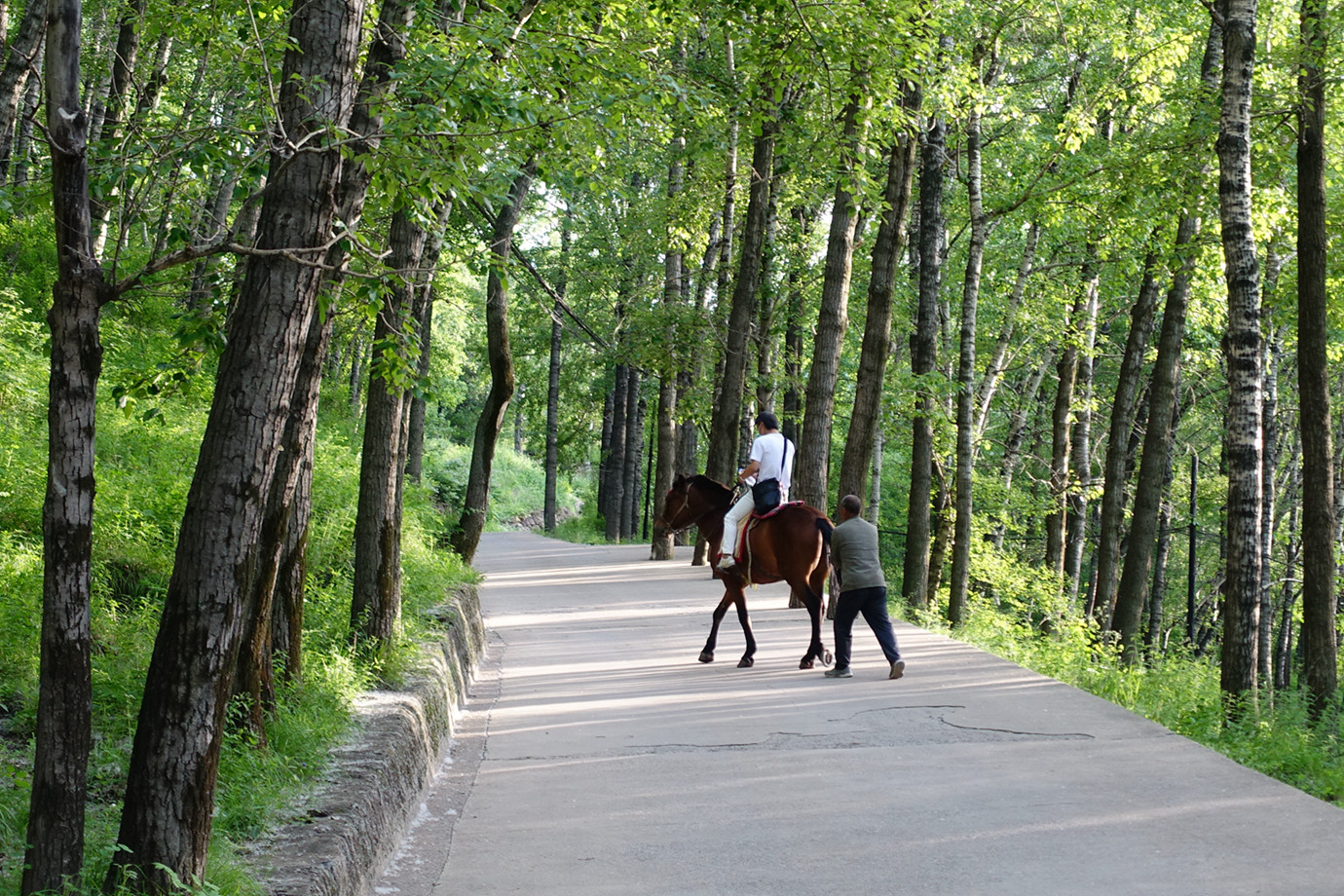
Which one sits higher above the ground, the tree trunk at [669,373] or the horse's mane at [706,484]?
the tree trunk at [669,373]

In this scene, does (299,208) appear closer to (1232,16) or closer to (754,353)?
(1232,16)

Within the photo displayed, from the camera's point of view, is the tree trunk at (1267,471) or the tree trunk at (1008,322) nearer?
the tree trunk at (1267,471)

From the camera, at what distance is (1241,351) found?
12.3 m

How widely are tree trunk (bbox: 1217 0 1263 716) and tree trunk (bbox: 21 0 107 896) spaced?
1119 centimetres

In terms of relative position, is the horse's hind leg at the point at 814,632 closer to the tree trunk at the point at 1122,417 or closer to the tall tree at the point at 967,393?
the tall tree at the point at 967,393

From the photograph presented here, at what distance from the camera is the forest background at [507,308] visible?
190 inches

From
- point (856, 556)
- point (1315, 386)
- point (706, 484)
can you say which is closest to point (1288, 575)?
point (1315, 386)

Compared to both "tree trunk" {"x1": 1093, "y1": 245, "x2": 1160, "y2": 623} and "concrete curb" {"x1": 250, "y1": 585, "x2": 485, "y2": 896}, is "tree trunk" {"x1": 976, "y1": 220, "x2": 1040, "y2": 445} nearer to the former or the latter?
"tree trunk" {"x1": 1093, "y1": 245, "x2": 1160, "y2": 623}

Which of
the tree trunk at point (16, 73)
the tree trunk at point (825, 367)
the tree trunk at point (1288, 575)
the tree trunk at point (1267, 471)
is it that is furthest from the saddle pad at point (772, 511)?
the tree trunk at point (1288, 575)

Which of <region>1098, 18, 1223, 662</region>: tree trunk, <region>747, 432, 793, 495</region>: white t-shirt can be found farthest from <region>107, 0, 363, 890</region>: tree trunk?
<region>1098, 18, 1223, 662</region>: tree trunk

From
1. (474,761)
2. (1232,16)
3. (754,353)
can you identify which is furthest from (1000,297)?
(474,761)

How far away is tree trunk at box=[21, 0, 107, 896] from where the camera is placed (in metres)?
4.33

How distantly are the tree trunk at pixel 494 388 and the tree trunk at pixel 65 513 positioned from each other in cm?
911

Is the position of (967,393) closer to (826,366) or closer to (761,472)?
(826,366)
